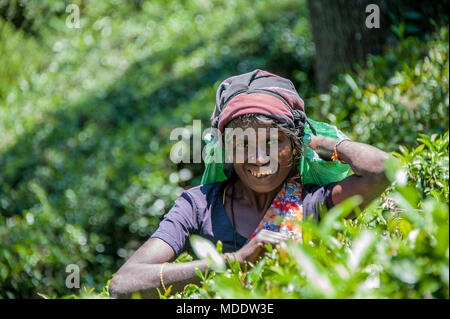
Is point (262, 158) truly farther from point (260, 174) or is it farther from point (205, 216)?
point (205, 216)

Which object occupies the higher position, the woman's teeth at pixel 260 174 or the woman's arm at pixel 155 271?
the woman's teeth at pixel 260 174

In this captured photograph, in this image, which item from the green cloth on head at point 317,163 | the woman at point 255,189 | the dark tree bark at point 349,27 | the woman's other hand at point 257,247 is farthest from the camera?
the dark tree bark at point 349,27

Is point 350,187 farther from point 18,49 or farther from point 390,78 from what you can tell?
point 18,49

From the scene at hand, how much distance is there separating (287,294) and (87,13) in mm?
9338

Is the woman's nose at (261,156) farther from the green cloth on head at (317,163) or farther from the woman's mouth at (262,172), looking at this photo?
the green cloth on head at (317,163)

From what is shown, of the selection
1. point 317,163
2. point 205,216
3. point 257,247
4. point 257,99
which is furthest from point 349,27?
point 257,247

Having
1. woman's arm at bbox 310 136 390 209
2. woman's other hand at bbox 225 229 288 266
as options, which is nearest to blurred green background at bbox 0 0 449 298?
woman's arm at bbox 310 136 390 209

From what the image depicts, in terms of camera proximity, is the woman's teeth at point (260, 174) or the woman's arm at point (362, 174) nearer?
the woman's arm at point (362, 174)

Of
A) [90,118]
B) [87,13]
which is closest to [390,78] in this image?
[90,118]

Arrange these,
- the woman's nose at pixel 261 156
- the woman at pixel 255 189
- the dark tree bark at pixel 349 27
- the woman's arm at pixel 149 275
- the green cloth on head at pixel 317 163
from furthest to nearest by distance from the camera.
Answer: the dark tree bark at pixel 349 27 < the green cloth on head at pixel 317 163 < the woman's nose at pixel 261 156 < the woman at pixel 255 189 < the woman's arm at pixel 149 275

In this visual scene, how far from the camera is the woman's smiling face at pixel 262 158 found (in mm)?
2396

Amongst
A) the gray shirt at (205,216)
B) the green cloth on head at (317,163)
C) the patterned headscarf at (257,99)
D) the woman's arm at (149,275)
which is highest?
the patterned headscarf at (257,99)

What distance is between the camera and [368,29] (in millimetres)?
5125

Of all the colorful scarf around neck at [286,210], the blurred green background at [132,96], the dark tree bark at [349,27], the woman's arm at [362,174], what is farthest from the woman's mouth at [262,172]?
the dark tree bark at [349,27]
